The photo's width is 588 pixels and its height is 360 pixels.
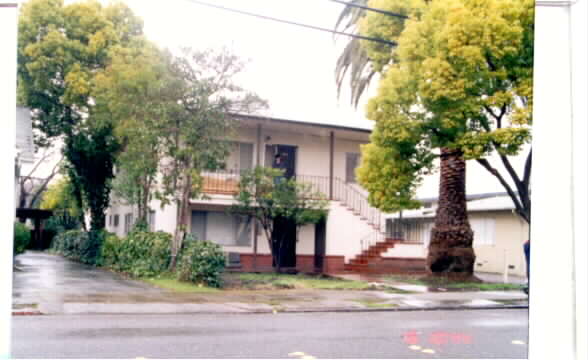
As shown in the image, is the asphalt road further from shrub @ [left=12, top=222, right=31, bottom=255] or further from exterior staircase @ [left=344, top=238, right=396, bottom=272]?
shrub @ [left=12, top=222, right=31, bottom=255]

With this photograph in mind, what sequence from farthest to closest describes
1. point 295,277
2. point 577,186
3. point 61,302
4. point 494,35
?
point 295,277
point 494,35
point 61,302
point 577,186

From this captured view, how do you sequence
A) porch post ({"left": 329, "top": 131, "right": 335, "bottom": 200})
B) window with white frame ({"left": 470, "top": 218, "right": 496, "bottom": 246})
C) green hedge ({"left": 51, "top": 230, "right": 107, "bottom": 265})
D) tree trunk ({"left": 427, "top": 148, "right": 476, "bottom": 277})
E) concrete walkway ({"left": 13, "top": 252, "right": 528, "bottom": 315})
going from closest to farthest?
concrete walkway ({"left": 13, "top": 252, "right": 528, "bottom": 315}) → tree trunk ({"left": 427, "top": 148, "right": 476, "bottom": 277}) → porch post ({"left": 329, "top": 131, "right": 335, "bottom": 200}) → green hedge ({"left": 51, "top": 230, "right": 107, "bottom": 265}) → window with white frame ({"left": 470, "top": 218, "right": 496, "bottom": 246})

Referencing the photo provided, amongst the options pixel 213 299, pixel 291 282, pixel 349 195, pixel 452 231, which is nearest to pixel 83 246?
pixel 349 195

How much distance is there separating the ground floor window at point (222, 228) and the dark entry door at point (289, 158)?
2667 mm

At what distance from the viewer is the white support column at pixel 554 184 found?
212 inches

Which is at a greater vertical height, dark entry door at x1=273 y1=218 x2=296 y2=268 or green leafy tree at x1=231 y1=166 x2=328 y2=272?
green leafy tree at x1=231 y1=166 x2=328 y2=272

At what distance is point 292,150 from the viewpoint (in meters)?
25.3

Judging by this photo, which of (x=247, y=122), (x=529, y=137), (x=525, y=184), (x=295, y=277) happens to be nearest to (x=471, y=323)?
(x=529, y=137)

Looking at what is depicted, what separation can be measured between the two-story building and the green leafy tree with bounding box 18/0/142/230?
443cm

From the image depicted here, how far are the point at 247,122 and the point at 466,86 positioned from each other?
31.2ft

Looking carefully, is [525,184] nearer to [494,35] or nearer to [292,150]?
[494,35]

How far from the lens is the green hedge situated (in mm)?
25797

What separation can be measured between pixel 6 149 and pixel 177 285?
1176cm

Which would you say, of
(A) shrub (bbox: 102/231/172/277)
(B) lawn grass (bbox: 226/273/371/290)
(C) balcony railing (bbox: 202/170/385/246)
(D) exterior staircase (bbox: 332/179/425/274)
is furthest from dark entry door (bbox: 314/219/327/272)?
(A) shrub (bbox: 102/231/172/277)
